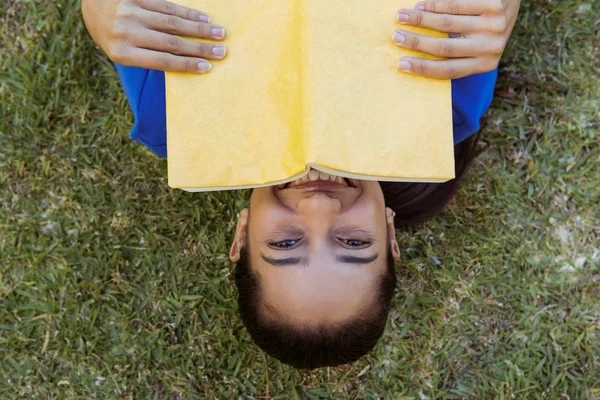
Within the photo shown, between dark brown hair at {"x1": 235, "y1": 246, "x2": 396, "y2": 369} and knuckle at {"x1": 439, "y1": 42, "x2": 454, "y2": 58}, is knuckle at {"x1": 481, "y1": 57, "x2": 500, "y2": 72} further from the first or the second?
dark brown hair at {"x1": 235, "y1": 246, "x2": 396, "y2": 369}

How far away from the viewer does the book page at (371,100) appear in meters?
1.16

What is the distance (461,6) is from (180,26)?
0.71 m

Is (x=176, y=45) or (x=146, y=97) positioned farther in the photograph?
(x=146, y=97)

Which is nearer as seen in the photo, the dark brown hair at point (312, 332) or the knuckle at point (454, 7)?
the knuckle at point (454, 7)

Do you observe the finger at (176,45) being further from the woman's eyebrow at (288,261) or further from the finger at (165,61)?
the woman's eyebrow at (288,261)

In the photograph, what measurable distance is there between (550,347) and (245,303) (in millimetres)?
1317

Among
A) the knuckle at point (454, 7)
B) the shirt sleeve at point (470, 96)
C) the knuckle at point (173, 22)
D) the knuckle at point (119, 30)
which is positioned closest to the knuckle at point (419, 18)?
the knuckle at point (454, 7)

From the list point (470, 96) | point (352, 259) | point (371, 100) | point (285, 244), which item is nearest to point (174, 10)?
point (371, 100)

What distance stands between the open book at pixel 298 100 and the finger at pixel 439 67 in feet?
0.06

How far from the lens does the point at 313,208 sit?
4.34ft

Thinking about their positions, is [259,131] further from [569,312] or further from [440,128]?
[569,312]

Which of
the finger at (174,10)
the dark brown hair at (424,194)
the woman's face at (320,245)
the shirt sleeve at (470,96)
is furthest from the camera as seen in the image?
the dark brown hair at (424,194)

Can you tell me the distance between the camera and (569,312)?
2141 millimetres

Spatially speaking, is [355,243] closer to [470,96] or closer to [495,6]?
[470,96]
